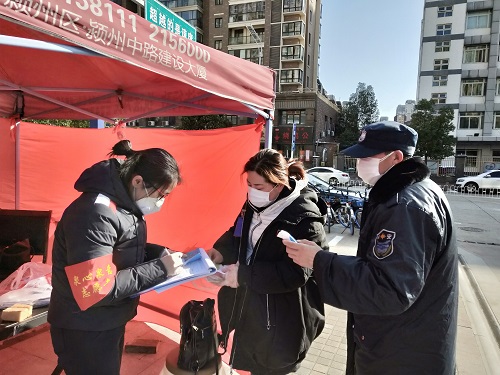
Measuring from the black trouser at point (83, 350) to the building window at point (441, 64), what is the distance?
1412 inches

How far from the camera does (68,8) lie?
160 centimetres

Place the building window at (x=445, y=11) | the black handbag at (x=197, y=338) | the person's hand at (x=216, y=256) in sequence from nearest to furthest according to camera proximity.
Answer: the black handbag at (x=197, y=338)
the person's hand at (x=216, y=256)
the building window at (x=445, y=11)

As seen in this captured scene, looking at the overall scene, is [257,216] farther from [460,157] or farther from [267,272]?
[460,157]

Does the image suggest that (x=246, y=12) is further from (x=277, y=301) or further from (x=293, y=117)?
(x=277, y=301)

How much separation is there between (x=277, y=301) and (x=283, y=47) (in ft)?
113

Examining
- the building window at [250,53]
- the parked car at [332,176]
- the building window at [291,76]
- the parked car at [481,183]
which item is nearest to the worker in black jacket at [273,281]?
the parked car at [332,176]

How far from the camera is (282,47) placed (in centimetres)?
3300

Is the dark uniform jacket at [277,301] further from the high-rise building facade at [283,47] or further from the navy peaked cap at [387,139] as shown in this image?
the high-rise building facade at [283,47]

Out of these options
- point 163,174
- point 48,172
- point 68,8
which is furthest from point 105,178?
point 48,172

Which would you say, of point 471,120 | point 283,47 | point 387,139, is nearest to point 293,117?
point 283,47

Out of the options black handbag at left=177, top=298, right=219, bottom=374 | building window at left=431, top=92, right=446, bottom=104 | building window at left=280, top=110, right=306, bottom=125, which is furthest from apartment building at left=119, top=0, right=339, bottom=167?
black handbag at left=177, top=298, right=219, bottom=374

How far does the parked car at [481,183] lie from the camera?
19438 mm

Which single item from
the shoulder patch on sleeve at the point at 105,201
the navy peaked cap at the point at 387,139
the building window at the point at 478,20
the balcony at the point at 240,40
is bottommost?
the shoulder patch on sleeve at the point at 105,201

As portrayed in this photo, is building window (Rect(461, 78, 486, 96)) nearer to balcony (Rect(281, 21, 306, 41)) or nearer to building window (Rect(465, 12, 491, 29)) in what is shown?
building window (Rect(465, 12, 491, 29))
